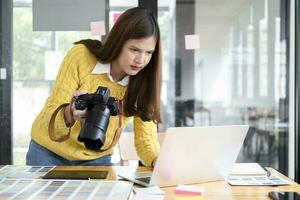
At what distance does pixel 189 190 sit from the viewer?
3.33 feet

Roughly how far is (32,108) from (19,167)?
1476 millimetres

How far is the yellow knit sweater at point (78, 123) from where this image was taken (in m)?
1.32

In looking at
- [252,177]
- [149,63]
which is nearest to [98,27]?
[149,63]

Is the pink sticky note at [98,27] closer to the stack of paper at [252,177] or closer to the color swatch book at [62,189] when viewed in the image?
the stack of paper at [252,177]

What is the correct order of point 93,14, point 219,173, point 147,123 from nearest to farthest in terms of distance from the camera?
point 219,173, point 147,123, point 93,14

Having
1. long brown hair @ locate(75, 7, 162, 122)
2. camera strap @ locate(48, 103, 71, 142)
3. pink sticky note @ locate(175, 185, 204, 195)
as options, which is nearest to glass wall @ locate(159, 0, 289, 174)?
long brown hair @ locate(75, 7, 162, 122)

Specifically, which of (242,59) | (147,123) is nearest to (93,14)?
(242,59)

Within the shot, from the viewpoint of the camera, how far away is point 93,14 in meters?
2.59

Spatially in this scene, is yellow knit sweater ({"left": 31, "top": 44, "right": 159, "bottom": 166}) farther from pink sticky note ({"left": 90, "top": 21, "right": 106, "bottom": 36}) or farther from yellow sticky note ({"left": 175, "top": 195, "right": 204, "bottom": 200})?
pink sticky note ({"left": 90, "top": 21, "right": 106, "bottom": 36})

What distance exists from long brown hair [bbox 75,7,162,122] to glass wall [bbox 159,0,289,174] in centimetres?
121

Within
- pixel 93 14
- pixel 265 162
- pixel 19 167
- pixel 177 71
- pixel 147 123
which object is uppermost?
pixel 93 14

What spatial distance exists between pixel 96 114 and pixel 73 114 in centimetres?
15

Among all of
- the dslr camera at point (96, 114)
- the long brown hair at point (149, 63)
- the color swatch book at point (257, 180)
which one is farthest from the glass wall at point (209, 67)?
the dslr camera at point (96, 114)

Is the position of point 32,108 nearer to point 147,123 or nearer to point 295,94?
point 147,123
